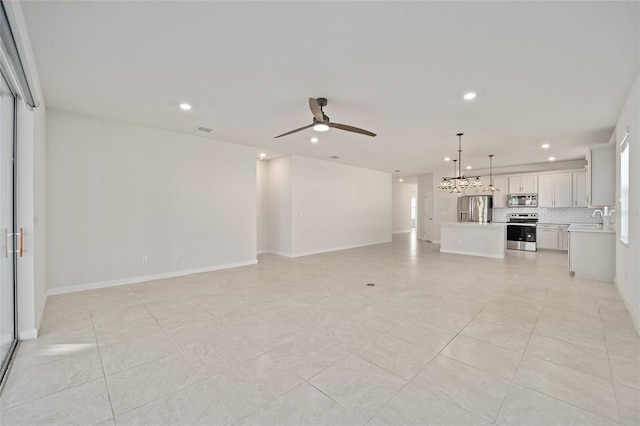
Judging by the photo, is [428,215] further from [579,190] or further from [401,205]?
[579,190]

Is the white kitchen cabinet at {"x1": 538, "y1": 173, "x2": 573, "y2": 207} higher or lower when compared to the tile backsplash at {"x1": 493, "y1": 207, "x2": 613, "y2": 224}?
higher

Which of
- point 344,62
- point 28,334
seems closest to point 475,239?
point 344,62

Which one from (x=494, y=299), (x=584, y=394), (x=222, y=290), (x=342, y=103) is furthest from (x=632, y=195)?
(x=222, y=290)

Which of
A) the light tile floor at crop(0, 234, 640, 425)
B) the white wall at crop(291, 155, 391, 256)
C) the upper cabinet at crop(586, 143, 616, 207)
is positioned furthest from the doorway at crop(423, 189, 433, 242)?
the light tile floor at crop(0, 234, 640, 425)

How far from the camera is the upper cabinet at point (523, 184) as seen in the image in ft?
29.0

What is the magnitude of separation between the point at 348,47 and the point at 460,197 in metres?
8.96

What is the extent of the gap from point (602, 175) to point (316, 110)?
203 inches

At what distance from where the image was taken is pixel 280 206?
25.9ft

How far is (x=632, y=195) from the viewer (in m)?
3.41

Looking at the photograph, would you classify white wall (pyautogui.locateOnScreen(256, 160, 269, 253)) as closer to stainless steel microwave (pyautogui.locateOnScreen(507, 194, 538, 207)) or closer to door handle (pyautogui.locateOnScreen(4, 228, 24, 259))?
door handle (pyautogui.locateOnScreen(4, 228, 24, 259))

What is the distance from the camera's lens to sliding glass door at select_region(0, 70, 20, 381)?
2.61m

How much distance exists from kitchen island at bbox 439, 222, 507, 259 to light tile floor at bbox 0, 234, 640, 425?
3014mm

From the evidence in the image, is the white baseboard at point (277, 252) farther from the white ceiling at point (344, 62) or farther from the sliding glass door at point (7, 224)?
the sliding glass door at point (7, 224)

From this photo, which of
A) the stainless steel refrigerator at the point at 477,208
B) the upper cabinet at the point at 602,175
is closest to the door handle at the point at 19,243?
the upper cabinet at the point at 602,175
